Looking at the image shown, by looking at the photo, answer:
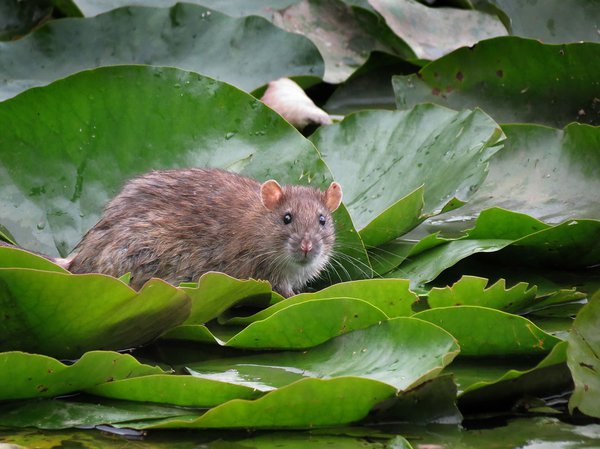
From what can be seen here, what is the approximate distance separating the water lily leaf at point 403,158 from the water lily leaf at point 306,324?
976 mm

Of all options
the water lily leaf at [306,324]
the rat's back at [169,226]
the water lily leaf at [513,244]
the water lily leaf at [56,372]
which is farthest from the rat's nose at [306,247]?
the water lily leaf at [56,372]

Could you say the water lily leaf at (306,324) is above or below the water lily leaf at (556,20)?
below

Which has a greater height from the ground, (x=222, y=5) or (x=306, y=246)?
(x=222, y=5)

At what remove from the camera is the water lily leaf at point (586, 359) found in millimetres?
4160

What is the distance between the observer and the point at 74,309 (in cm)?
429

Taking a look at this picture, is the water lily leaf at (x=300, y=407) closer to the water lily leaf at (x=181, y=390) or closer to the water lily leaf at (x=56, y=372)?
the water lily leaf at (x=181, y=390)

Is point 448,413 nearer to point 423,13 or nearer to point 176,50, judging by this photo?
point 176,50

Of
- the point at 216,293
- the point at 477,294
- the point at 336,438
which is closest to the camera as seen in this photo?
the point at 336,438

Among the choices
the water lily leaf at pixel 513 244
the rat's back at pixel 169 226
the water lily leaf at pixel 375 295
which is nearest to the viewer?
the water lily leaf at pixel 375 295

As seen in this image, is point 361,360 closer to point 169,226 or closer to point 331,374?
point 331,374

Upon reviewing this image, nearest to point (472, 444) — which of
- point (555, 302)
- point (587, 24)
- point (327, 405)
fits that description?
point (327, 405)

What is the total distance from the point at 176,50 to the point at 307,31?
3.74 ft

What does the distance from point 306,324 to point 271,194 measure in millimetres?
1464

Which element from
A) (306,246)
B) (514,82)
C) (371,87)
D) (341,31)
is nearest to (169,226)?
(306,246)
